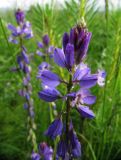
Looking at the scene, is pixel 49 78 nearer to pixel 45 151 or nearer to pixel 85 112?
pixel 85 112

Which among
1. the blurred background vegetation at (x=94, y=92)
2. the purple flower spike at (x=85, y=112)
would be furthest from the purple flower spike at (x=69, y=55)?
the blurred background vegetation at (x=94, y=92)

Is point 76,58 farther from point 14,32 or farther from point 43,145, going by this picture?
point 14,32

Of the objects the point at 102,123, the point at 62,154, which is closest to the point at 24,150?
the point at 102,123

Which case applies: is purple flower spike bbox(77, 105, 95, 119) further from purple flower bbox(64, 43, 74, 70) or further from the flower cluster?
purple flower bbox(64, 43, 74, 70)

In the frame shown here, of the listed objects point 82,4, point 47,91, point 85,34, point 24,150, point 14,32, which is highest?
point 14,32

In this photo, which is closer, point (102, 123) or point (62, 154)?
point (62, 154)

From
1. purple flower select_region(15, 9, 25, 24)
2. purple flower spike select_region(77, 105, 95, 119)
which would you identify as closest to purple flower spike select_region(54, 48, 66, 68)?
purple flower spike select_region(77, 105, 95, 119)

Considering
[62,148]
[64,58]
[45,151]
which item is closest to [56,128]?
[62,148]
